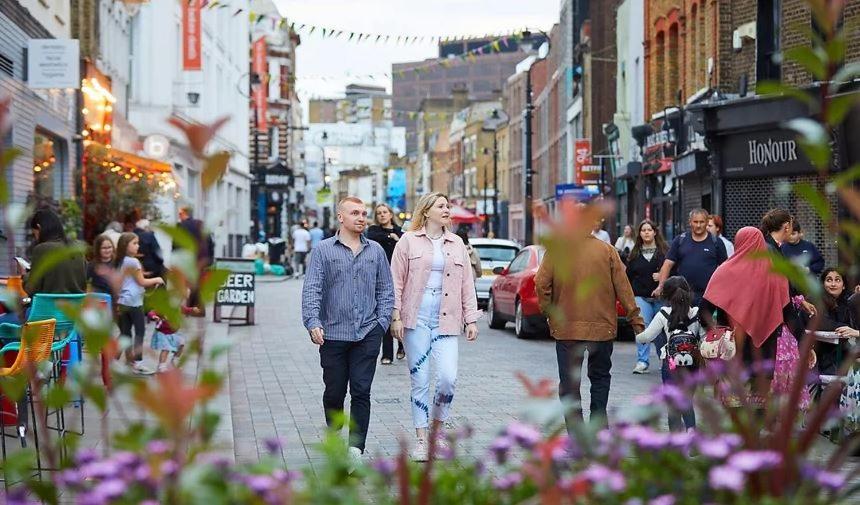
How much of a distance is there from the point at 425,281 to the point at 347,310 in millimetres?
842

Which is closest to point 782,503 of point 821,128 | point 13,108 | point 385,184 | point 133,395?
point 821,128

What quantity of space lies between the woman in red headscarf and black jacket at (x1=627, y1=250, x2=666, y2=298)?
621 cm

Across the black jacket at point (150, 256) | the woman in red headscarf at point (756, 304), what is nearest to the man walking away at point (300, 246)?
the black jacket at point (150, 256)

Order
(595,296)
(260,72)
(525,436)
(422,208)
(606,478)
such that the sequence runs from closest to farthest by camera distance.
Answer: (606,478), (525,436), (595,296), (422,208), (260,72)

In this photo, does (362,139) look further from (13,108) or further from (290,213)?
(13,108)

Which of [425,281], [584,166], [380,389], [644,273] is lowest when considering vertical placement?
[380,389]

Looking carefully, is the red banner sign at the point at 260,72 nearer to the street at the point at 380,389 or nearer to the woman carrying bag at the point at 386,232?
the street at the point at 380,389

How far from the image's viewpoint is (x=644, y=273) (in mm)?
16875

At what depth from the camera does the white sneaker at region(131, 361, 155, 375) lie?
15.9 metres

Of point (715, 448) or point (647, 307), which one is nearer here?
point (715, 448)

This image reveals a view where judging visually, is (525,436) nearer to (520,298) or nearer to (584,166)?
(520,298)

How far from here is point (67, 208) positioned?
22828 mm

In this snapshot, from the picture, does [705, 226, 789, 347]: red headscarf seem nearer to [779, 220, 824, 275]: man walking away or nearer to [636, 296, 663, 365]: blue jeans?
[779, 220, 824, 275]: man walking away

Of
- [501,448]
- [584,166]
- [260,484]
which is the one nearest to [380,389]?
[501,448]
